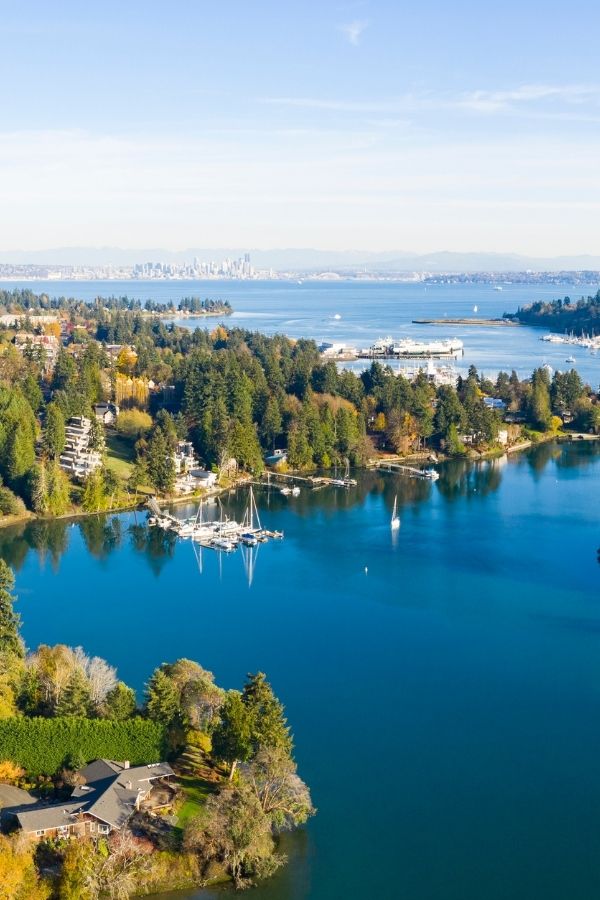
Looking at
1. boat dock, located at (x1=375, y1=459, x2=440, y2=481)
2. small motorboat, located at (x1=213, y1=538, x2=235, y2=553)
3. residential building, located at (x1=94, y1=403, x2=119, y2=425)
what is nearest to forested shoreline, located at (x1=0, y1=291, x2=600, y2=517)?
residential building, located at (x1=94, y1=403, x2=119, y2=425)

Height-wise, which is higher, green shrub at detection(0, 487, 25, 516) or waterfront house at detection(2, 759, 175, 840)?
green shrub at detection(0, 487, 25, 516)

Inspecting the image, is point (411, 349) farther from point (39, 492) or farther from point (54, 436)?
point (39, 492)

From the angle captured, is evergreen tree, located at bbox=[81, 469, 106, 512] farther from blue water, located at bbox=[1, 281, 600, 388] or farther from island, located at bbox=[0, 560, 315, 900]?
blue water, located at bbox=[1, 281, 600, 388]

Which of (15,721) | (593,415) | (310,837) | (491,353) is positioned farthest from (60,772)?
(491,353)

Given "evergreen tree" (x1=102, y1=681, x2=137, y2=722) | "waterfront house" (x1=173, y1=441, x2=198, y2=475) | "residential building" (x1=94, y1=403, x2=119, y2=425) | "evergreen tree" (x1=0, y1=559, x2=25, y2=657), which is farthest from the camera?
"residential building" (x1=94, y1=403, x2=119, y2=425)

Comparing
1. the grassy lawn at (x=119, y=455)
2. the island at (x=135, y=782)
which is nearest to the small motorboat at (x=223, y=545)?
the grassy lawn at (x=119, y=455)

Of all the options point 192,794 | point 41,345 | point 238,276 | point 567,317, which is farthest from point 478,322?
point 238,276
